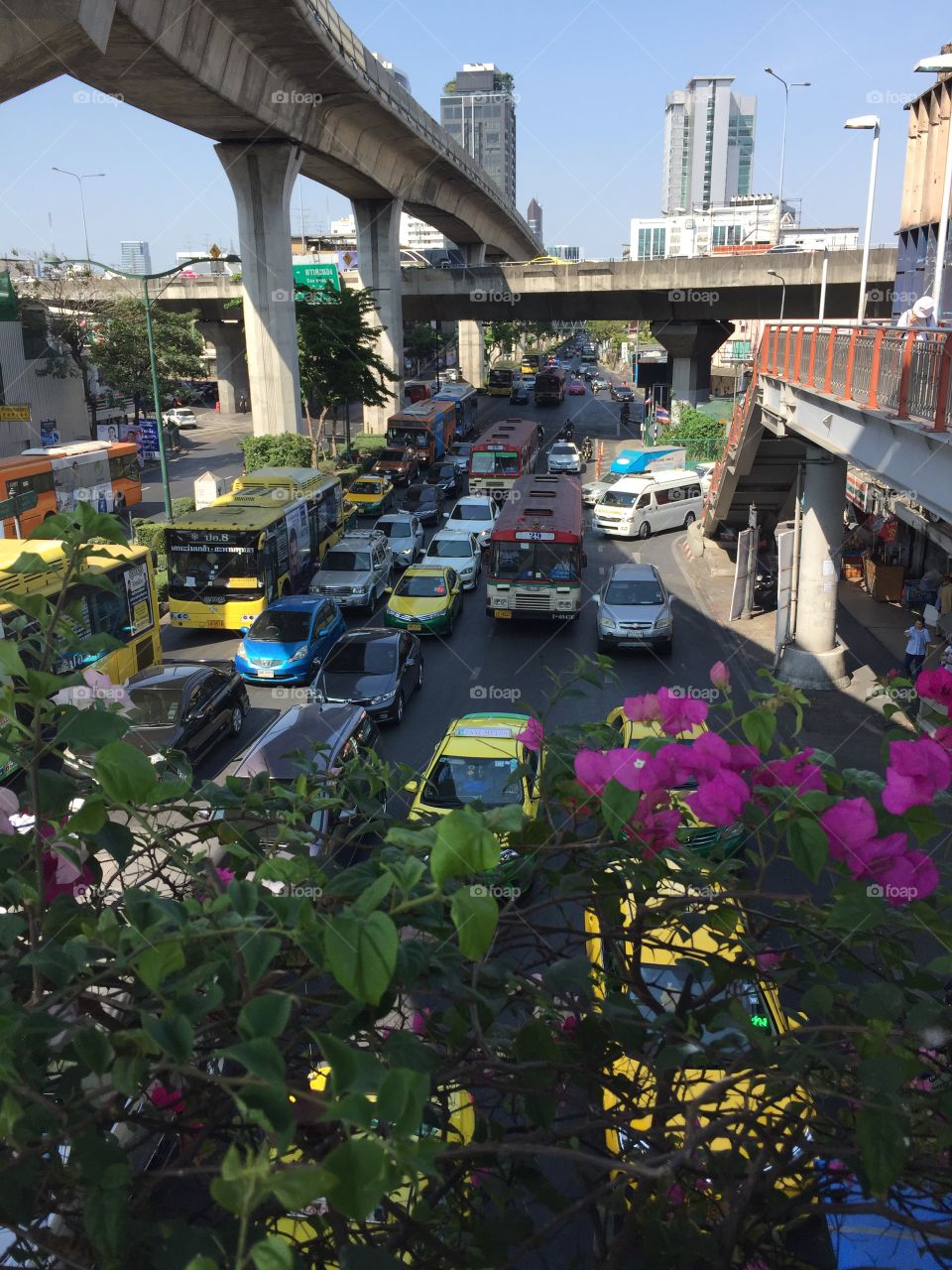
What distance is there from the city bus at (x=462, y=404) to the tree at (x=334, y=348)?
11.8 metres

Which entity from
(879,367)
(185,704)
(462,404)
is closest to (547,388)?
(462,404)

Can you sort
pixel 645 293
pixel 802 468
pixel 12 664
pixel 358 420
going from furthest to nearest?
pixel 358 420, pixel 645 293, pixel 802 468, pixel 12 664

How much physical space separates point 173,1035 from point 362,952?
1.08 feet

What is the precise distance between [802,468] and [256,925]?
17.3 m

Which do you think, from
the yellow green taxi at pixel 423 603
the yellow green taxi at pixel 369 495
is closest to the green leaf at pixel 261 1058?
the yellow green taxi at pixel 423 603

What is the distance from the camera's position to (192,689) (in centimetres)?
1502

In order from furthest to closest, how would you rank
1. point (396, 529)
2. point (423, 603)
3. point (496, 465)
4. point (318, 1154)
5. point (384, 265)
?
1. point (384, 265)
2. point (496, 465)
3. point (396, 529)
4. point (423, 603)
5. point (318, 1154)

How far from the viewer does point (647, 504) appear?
106 ft

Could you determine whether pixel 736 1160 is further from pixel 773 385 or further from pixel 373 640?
pixel 773 385

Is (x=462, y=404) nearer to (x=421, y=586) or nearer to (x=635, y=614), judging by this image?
(x=421, y=586)

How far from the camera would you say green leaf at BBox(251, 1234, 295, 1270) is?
1.32 m

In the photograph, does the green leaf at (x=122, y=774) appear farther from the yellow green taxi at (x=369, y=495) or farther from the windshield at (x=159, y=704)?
the yellow green taxi at (x=369, y=495)

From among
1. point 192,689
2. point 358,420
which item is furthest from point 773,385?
point 358,420

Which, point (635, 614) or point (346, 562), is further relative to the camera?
point (346, 562)
